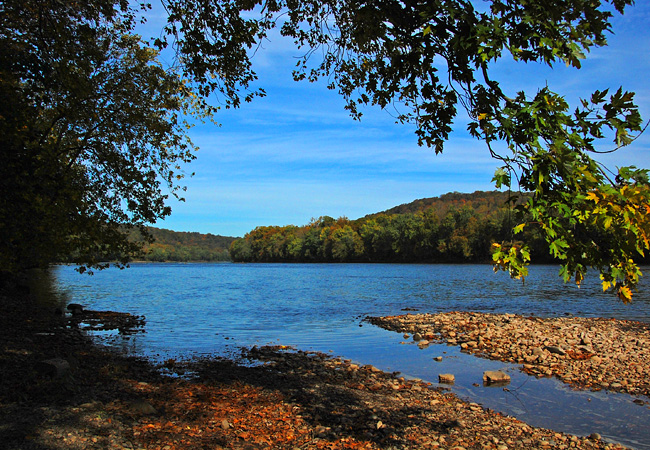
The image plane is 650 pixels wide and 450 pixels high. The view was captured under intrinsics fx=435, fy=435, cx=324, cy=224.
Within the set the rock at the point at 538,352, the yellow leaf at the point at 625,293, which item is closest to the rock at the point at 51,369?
the yellow leaf at the point at 625,293

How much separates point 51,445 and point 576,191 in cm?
588

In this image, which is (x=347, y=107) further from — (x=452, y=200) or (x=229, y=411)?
(x=452, y=200)

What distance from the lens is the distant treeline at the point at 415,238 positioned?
110562 millimetres

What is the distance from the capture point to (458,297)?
3131 centimetres

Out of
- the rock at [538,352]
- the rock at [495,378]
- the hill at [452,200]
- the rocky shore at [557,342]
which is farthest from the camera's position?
the hill at [452,200]

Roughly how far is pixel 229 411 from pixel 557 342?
10648 millimetres

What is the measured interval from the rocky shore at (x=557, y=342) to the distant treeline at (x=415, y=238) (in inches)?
2713

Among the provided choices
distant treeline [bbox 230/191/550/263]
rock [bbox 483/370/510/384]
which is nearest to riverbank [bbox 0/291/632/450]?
rock [bbox 483/370/510/384]

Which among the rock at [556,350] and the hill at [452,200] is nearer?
the rock at [556,350]

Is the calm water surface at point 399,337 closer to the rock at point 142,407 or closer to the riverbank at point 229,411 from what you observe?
the riverbank at point 229,411

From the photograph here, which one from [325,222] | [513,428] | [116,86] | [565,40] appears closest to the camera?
[565,40]

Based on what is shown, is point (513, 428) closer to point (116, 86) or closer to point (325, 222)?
point (116, 86)

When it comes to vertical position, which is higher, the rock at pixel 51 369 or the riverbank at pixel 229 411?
the rock at pixel 51 369

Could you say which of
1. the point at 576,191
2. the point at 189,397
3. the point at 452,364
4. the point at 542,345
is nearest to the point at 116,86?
the point at 189,397
